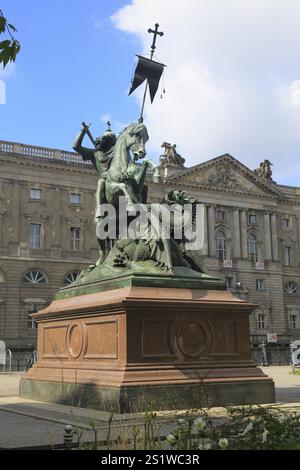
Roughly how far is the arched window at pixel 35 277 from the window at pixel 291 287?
29378mm

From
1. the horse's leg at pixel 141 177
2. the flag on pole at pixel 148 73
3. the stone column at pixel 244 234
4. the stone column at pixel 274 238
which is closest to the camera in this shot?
the horse's leg at pixel 141 177

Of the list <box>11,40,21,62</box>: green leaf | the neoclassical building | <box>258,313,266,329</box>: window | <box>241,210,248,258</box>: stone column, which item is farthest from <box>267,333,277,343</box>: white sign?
<box>11,40,21,62</box>: green leaf

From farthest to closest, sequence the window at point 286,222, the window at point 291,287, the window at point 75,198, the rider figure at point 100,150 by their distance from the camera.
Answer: the window at point 286,222 < the window at point 291,287 < the window at point 75,198 < the rider figure at point 100,150

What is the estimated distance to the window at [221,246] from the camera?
215 feet

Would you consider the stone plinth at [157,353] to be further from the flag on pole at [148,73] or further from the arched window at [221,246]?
the arched window at [221,246]

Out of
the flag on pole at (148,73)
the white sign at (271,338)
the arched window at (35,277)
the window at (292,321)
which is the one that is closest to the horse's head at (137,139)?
the flag on pole at (148,73)

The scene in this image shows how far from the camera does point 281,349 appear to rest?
166 ft

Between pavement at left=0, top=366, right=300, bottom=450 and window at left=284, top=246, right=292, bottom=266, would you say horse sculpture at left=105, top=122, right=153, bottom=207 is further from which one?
window at left=284, top=246, right=292, bottom=266

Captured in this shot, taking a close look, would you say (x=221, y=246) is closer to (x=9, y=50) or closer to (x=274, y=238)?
(x=274, y=238)

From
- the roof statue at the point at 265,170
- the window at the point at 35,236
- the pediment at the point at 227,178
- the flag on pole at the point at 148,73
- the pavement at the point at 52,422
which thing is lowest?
the pavement at the point at 52,422
